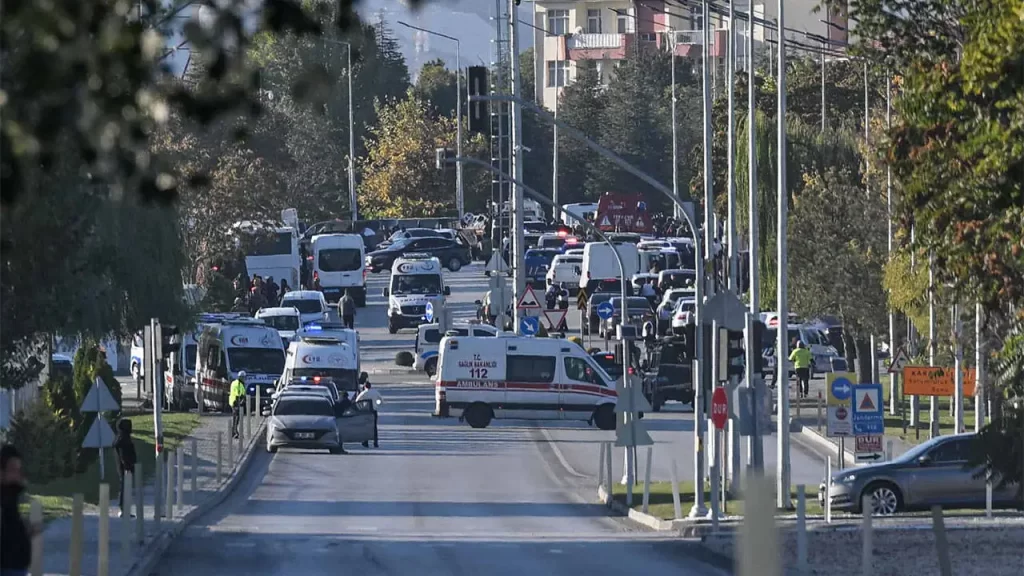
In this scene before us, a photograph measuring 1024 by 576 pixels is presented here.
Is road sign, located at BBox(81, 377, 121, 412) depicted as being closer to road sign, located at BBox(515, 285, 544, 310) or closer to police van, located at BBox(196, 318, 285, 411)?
police van, located at BBox(196, 318, 285, 411)

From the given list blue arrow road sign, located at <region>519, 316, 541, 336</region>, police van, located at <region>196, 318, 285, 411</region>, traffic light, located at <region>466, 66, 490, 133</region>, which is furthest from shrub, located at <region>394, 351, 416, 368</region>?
traffic light, located at <region>466, 66, 490, 133</region>

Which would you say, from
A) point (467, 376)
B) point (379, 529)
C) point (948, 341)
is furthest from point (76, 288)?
point (467, 376)

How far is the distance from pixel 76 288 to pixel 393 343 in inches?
1768

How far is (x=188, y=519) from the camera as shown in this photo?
28.2 metres

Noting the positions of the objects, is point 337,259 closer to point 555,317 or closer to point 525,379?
point 555,317

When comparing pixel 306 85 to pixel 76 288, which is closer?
pixel 306 85

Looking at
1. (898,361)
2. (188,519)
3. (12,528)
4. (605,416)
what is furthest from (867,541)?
(605,416)

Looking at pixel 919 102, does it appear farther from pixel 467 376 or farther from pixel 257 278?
pixel 257 278

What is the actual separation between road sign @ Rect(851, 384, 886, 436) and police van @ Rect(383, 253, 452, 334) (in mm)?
41912

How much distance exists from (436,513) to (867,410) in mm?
7037

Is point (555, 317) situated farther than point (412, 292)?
No

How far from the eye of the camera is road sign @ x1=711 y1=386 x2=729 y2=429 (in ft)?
89.9

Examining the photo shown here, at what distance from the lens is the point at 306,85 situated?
6215 millimetres

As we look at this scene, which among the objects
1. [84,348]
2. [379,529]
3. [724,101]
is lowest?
[379,529]
